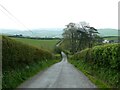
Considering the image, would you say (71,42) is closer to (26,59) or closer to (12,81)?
(26,59)

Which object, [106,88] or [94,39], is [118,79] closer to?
[106,88]

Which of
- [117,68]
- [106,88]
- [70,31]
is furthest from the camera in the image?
[70,31]

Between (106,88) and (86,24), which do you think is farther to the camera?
(86,24)

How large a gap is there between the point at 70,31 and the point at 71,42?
479cm

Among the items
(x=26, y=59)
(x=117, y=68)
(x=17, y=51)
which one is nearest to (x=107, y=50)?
(x=117, y=68)

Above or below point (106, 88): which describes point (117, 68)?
above

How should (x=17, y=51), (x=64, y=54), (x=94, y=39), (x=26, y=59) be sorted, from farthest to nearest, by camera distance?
1. (x=64, y=54)
2. (x=94, y=39)
3. (x=26, y=59)
4. (x=17, y=51)

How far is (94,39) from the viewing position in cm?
10175

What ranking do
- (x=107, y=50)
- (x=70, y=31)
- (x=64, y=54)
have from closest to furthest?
(x=107, y=50) → (x=70, y=31) → (x=64, y=54)

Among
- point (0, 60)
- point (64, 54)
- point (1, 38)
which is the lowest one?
point (64, 54)

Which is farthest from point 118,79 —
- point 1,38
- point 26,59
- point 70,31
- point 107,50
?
point 70,31

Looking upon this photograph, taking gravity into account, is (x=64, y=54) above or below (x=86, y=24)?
below

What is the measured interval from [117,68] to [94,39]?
87775mm

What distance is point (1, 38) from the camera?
1505 centimetres
